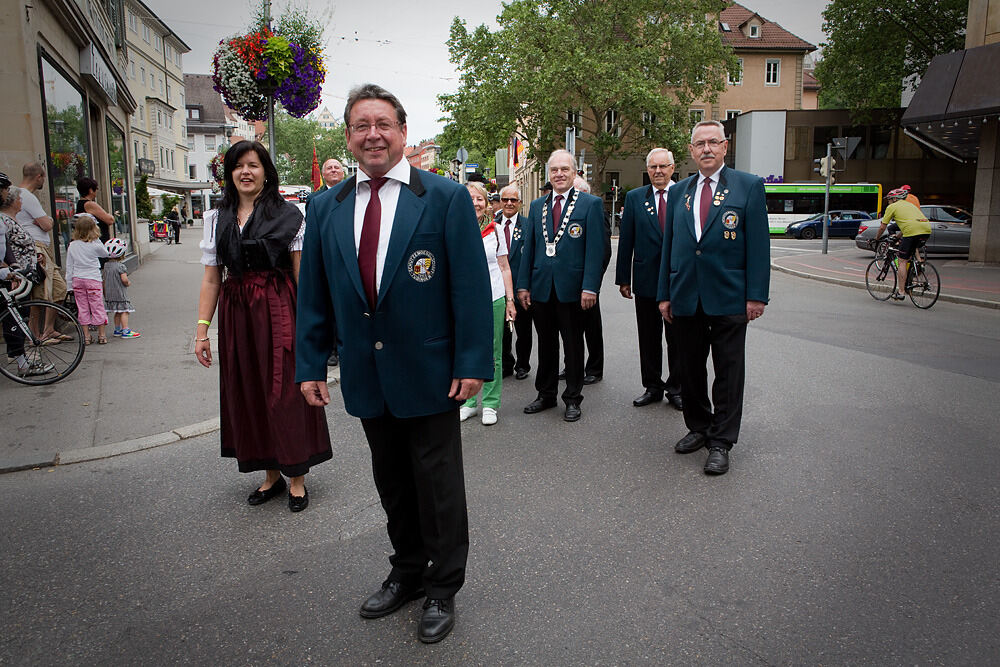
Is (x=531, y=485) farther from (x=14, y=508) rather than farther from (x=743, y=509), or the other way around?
(x=14, y=508)

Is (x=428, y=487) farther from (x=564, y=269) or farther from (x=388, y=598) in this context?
(x=564, y=269)

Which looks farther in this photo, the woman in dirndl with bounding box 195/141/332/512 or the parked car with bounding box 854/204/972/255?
the parked car with bounding box 854/204/972/255

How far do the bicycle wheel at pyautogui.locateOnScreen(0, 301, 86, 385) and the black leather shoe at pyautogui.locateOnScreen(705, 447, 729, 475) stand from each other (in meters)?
5.79

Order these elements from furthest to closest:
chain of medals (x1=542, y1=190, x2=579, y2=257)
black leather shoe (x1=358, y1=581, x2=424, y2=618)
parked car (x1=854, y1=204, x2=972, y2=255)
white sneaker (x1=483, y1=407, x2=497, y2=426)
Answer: parked car (x1=854, y1=204, x2=972, y2=255) → chain of medals (x1=542, y1=190, x2=579, y2=257) → white sneaker (x1=483, y1=407, x2=497, y2=426) → black leather shoe (x1=358, y1=581, x2=424, y2=618)

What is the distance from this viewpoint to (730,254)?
472 centimetres

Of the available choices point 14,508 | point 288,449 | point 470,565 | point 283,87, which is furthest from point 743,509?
point 283,87

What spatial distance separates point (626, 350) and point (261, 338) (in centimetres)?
559

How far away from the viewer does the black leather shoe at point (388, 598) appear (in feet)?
9.86

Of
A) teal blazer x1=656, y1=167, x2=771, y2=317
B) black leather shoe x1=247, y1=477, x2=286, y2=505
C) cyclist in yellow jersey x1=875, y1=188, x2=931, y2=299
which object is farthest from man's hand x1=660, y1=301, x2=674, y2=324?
cyclist in yellow jersey x1=875, y1=188, x2=931, y2=299

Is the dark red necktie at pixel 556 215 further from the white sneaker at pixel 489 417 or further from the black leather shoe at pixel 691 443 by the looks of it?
the black leather shoe at pixel 691 443

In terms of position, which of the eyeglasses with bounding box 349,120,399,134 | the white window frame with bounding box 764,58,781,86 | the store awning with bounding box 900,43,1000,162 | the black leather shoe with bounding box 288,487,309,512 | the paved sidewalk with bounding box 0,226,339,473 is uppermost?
the white window frame with bounding box 764,58,781,86

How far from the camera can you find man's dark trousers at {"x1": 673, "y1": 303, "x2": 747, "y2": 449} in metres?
4.74

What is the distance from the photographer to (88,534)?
3812mm

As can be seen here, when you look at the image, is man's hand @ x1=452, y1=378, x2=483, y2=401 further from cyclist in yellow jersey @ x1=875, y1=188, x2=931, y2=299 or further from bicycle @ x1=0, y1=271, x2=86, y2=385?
cyclist in yellow jersey @ x1=875, y1=188, x2=931, y2=299
